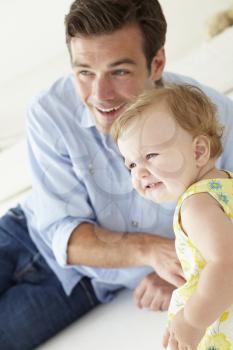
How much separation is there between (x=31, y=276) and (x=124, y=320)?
29 centimetres

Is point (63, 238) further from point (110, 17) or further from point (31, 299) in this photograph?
point (110, 17)

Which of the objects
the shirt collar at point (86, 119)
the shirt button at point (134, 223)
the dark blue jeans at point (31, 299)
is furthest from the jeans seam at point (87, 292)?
the shirt collar at point (86, 119)

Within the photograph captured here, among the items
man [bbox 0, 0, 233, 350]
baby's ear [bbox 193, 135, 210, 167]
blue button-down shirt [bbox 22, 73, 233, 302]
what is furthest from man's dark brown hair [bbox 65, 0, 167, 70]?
baby's ear [bbox 193, 135, 210, 167]

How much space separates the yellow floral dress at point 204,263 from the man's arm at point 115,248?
284 millimetres

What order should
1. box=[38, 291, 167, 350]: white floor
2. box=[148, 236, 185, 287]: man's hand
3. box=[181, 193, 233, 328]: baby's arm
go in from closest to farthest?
box=[181, 193, 233, 328]: baby's arm, box=[148, 236, 185, 287]: man's hand, box=[38, 291, 167, 350]: white floor

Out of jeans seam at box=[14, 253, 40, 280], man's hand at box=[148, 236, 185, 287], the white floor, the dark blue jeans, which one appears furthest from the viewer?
jeans seam at box=[14, 253, 40, 280]

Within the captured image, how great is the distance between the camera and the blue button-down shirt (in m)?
1.27

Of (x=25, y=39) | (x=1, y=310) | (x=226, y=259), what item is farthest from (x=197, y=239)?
(x=25, y=39)

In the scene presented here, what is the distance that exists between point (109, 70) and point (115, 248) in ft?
1.24

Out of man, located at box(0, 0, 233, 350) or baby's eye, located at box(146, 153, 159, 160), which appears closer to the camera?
baby's eye, located at box(146, 153, 159, 160)

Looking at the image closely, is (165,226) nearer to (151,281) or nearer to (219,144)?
(151,281)

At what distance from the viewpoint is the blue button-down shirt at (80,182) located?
1267mm

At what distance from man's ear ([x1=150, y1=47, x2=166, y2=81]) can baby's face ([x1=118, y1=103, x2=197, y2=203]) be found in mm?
399

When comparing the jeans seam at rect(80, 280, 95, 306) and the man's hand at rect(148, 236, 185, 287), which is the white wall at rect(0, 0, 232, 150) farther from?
the man's hand at rect(148, 236, 185, 287)
